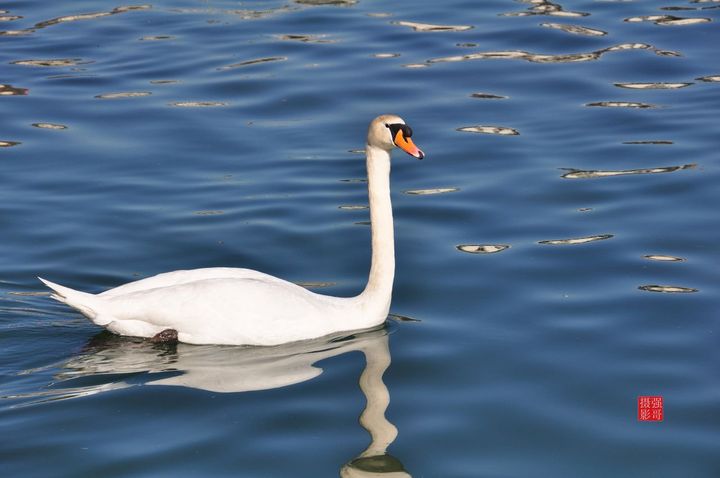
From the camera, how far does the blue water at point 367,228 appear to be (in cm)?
796

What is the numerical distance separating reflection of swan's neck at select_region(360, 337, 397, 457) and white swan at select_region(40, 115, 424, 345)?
0.38 m

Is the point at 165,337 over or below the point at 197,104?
below

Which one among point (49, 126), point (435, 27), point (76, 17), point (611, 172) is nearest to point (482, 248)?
point (611, 172)

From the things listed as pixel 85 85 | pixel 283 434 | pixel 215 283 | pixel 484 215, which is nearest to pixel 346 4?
pixel 85 85

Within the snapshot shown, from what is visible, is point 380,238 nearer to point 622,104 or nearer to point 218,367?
point 218,367

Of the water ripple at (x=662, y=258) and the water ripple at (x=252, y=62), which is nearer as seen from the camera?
the water ripple at (x=662, y=258)

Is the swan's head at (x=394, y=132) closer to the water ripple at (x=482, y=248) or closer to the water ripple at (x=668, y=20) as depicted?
the water ripple at (x=482, y=248)

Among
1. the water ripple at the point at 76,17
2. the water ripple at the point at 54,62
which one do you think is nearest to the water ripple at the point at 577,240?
the water ripple at the point at 54,62

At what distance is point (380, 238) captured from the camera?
991 centimetres

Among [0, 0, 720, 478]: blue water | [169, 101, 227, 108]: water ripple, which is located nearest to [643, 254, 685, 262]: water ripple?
[0, 0, 720, 478]: blue water

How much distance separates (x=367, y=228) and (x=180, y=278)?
3.03m

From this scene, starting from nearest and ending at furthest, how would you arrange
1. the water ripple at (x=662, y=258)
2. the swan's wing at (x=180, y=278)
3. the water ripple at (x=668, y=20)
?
the swan's wing at (x=180, y=278) → the water ripple at (x=662, y=258) → the water ripple at (x=668, y=20)

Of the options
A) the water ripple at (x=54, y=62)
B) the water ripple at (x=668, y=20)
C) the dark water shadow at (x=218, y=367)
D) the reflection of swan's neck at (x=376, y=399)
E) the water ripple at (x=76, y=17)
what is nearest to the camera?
the reflection of swan's neck at (x=376, y=399)

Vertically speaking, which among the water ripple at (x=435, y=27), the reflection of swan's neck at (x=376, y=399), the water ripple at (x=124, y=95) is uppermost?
the water ripple at (x=435, y=27)
